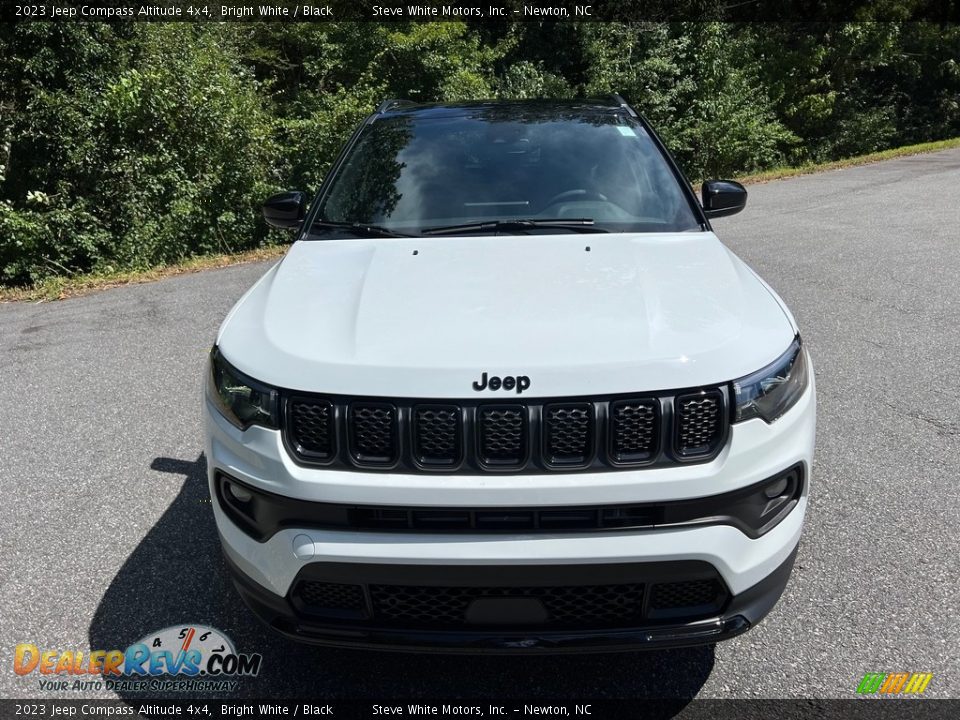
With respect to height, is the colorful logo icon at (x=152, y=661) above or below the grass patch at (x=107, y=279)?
above

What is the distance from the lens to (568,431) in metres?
2.04

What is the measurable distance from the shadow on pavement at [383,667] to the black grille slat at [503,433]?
2.77 feet

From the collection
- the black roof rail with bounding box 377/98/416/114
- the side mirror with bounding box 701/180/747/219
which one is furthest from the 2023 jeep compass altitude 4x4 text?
the black roof rail with bounding box 377/98/416/114

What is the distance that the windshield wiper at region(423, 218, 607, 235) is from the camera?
122 inches

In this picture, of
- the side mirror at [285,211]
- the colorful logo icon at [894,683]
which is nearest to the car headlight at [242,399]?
the side mirror at [285,211]

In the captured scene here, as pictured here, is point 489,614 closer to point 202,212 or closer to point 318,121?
point 202,212

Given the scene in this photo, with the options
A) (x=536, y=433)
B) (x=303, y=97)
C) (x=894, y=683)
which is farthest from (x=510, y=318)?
(x=303, y=97)

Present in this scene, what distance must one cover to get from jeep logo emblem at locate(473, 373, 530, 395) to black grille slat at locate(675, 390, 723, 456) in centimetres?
41

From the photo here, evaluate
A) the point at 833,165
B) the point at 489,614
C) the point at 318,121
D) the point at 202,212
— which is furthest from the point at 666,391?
the point at 833,165

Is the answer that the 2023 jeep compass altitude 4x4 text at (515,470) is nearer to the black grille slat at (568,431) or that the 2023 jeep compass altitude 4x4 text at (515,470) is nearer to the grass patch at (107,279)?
the black grille slat at (568,431)

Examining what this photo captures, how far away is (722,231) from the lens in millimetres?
9656

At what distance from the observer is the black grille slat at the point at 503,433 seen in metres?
2.04

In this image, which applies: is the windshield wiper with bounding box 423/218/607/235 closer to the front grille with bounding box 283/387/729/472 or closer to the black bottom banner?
the front grille with bounding box 283/387/729/472

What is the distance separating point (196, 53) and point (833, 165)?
12538 mm
